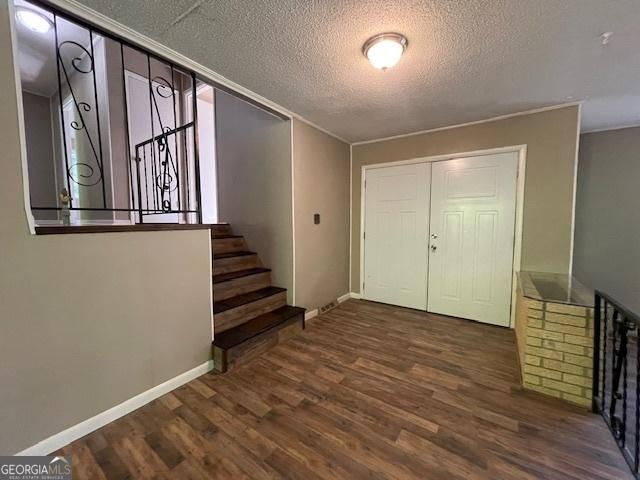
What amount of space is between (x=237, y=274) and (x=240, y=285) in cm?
16

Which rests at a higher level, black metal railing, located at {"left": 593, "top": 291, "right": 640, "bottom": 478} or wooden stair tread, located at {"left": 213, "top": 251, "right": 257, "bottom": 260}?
wooden stair tread, located at {"left": 213, "top": 251, "right": 257, "bottom": 260}

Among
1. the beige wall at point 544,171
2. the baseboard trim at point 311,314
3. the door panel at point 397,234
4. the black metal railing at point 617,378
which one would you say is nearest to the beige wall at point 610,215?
the beige wall at point 544,171

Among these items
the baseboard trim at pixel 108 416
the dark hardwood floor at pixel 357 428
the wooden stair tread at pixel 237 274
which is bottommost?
the dark hardwood floor at pixel 357 428

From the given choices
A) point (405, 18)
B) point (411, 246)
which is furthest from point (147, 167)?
point (411, 246)

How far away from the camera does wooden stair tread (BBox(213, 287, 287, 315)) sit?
8.39ft

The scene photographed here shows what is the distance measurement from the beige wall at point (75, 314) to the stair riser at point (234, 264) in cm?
92

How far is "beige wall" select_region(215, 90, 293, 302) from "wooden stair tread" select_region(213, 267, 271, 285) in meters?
0.13

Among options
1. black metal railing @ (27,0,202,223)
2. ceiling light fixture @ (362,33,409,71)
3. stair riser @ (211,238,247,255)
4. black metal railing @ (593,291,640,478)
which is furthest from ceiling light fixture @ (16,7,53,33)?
black metal railing @ (593,291,640,478)

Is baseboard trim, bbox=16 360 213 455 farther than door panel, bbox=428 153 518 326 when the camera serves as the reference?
No

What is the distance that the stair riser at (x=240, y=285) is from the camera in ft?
9.03

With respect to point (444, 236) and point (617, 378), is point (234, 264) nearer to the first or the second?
point (444, 236)

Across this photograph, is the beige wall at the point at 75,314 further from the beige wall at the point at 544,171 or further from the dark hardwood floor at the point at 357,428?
the beige wall at the point at 544,171

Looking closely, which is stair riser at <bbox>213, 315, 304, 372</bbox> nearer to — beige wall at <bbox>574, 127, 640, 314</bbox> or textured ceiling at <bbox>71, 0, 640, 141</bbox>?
textured ceiling at <bbox>71, 0, 640, 141</bbox>

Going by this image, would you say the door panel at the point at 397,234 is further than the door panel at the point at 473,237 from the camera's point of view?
Yes
